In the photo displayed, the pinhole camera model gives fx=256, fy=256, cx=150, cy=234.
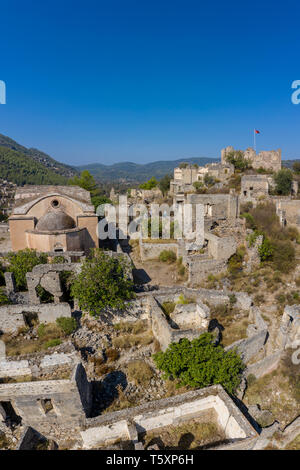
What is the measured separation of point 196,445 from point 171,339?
268cm

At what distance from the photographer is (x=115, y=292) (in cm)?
978

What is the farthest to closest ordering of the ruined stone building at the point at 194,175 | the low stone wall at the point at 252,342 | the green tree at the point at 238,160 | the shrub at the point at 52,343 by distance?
1. the green tree at the point at 238,160
2. the ruined stone building at the point at 194,175
3. the shrub at the point at 52,343
4. the low stone wall at the point at 252,342

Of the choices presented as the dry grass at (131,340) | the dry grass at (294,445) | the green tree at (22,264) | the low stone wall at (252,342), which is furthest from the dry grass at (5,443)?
the dry grass at (294,445)

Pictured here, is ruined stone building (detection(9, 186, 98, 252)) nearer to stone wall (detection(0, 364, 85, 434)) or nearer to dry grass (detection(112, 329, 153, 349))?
dry grass (detection(112, 329, 153, 349))

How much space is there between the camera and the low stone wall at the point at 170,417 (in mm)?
6000

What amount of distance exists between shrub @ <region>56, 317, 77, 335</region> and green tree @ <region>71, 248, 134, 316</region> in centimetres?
62

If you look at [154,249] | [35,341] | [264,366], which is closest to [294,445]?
[264,366]

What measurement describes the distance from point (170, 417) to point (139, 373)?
1.78m

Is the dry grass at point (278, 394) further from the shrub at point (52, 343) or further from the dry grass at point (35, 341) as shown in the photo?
the dry grass at point (35, 341)

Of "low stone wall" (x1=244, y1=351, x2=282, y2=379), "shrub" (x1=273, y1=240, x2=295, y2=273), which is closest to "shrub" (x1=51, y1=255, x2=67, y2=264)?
"low stone wall" (x1=244, y1=351, x2=282, y2=379)

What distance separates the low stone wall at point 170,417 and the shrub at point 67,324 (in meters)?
3.89

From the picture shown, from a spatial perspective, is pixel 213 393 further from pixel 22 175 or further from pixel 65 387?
pixel 22 175

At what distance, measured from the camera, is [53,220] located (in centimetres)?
1588
